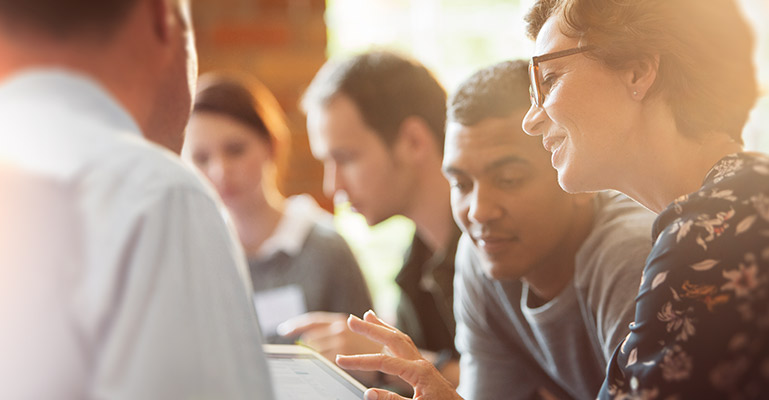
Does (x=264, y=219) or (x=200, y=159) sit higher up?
(x=200, y=159)

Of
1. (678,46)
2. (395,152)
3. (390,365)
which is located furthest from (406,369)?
(395,152)

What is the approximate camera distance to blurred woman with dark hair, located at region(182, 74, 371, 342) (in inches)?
78.1

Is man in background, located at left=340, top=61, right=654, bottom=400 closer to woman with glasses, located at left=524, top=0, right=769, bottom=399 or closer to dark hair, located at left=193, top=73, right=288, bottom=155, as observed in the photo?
A: woman with glasses, located at left=524, top=0, right=769, bottom=399

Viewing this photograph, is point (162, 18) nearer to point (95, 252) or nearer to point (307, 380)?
→ point (95, 252)

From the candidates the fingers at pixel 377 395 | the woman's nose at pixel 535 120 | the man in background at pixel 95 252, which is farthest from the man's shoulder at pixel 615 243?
the man in background at pixel 95 252

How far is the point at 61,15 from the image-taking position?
53 centimetres

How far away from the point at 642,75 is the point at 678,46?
5 cm

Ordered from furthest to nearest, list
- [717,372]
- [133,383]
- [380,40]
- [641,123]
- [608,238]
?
[380,40], [608,238], [641,123], [717,372], [133,383]

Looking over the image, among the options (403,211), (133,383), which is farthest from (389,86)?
(133,383)

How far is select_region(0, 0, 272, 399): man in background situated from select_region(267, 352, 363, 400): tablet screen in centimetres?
32

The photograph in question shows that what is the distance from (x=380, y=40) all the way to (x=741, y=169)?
2.29m

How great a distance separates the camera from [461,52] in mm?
2963

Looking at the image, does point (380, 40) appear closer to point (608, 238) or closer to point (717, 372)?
point (608, 238)

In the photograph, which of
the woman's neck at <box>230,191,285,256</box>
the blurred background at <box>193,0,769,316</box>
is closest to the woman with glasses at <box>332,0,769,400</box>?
the woman's neck at <box>230,191,285,256</box>
